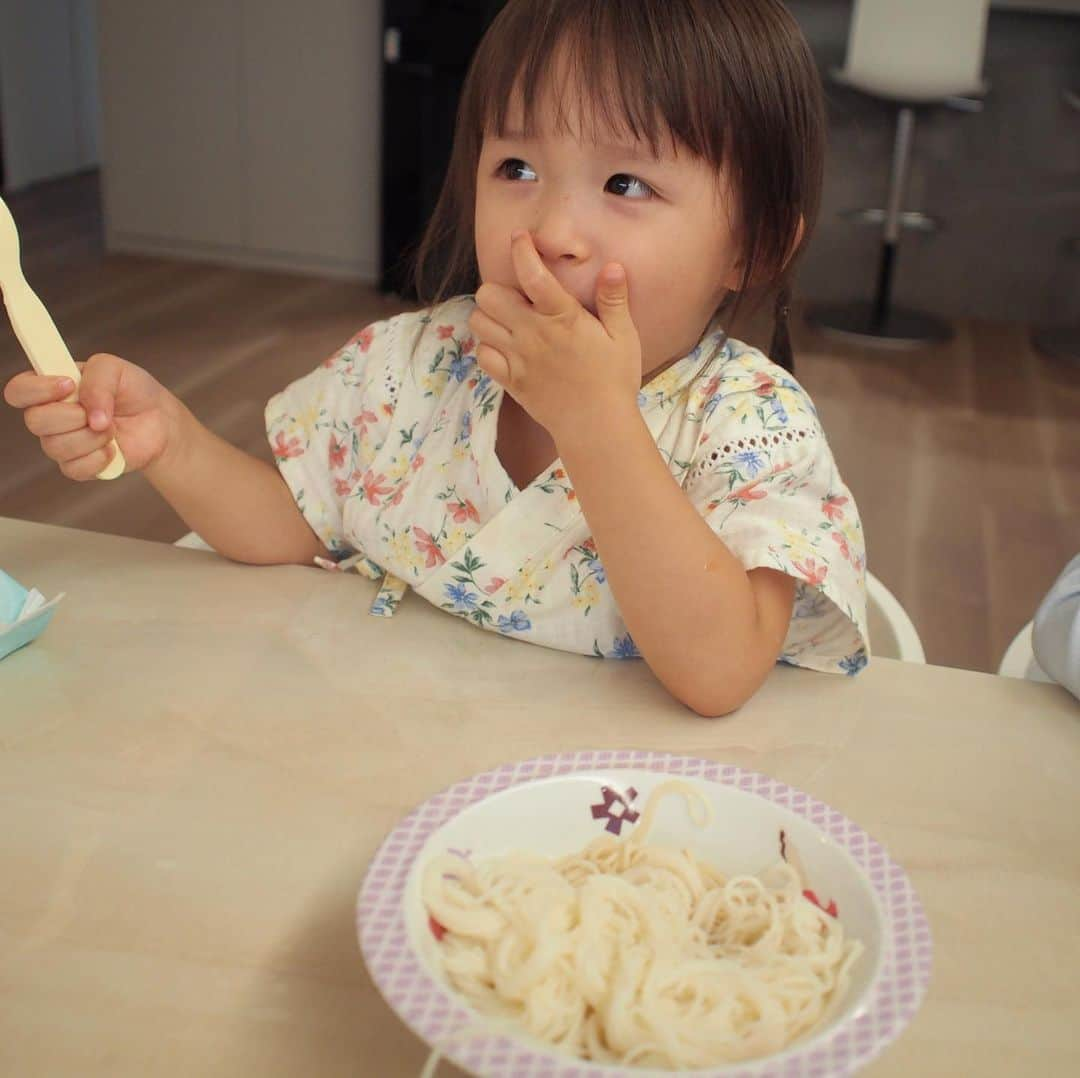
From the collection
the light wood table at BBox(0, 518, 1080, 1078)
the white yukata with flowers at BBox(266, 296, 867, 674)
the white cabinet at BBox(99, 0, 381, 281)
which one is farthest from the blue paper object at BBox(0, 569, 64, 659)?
the white cabinet at BBox(99, 0, 381, 281)

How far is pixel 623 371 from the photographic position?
2.41ft

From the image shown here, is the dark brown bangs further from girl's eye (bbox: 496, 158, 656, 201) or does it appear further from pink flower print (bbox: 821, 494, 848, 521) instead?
pink flower print (bbox: 821, 494, 848, 521)

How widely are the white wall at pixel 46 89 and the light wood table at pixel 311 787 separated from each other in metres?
5.06

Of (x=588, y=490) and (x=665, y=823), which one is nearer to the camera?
(x=665, y=823)

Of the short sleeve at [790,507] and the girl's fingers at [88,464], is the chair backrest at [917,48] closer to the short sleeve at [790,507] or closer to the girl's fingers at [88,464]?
the short sleeve at [790,507]

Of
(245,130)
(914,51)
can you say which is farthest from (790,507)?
(245,130)

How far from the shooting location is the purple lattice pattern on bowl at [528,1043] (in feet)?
1.38

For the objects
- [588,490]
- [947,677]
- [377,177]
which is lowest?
[377,177]

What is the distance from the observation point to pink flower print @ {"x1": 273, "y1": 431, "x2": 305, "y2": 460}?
3.42 ft

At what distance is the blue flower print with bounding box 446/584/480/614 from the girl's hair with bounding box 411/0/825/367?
0.99 ft

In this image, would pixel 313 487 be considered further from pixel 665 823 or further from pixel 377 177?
pixel 377 177

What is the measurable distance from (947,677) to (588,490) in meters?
0.27

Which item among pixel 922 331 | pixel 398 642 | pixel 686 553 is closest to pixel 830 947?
pixel 686 553

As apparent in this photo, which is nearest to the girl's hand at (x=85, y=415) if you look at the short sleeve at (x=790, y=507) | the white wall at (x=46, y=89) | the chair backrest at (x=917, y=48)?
the short sleeve at (x=790, y=507)
